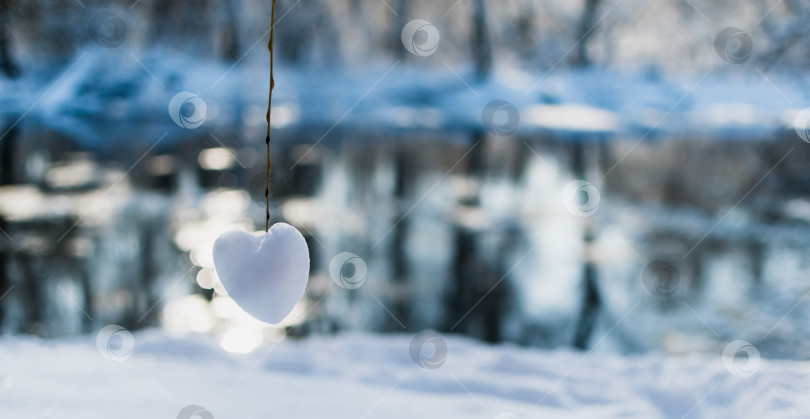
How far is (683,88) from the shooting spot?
947 centimetres

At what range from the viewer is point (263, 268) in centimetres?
79

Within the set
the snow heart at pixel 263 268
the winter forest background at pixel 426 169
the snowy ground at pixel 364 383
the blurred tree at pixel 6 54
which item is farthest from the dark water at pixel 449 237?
the snow heart at pixel 263 268

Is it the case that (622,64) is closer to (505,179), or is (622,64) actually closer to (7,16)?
(505,179)

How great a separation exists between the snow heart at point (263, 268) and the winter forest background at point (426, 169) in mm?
829

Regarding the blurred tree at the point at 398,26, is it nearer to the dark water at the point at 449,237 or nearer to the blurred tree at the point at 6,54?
the dark water at the point at 449,237

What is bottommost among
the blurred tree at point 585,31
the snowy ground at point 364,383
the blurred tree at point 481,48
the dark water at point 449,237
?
the snowy ground at point 364,383

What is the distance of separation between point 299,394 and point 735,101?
863 centimetres

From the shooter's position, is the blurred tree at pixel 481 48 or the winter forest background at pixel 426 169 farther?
the blurred tree at pixel 481 48

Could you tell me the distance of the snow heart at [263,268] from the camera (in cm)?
79

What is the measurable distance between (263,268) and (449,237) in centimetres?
299

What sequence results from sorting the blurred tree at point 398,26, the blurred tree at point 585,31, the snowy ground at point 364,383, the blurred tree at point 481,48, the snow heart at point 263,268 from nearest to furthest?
the snow heart at point 263,268 < the snowy ground at point 364,383 < the blurred tree at point 481,48 < the blurred tree at point 585,31 < the blurred tree at point 398,26

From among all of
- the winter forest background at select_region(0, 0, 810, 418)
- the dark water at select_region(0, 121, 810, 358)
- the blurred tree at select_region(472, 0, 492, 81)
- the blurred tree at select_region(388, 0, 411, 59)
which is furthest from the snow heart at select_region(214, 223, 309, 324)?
the blurred tree at select_region(388, 0, 411, 59)

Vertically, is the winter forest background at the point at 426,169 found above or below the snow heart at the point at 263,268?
above

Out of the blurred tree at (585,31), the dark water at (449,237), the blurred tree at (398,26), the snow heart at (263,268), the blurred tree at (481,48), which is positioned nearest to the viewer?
the snow heart at (263,268)
